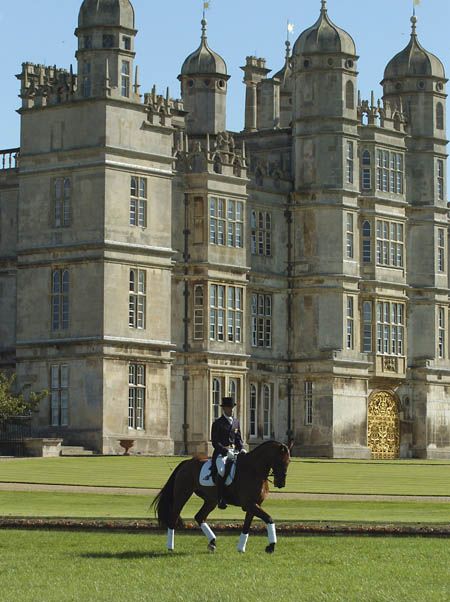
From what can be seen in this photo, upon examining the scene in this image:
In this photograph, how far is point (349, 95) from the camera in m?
75.3

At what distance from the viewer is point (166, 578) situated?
79.1ft

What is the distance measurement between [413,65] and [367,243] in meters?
9.41

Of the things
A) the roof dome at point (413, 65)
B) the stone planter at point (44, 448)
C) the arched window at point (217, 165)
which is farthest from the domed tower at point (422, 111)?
the stone planter at point (44, 448)

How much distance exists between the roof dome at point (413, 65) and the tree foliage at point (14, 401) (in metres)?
24.7

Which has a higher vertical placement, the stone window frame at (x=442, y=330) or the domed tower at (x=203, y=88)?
the domed tower at (x=203, y=88)

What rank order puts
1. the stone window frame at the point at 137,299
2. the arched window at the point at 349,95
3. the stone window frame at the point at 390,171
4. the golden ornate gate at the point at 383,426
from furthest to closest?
the stone window frame at the point at 390,171 < the golden ornate gate at the point at 383,426 < the arched window at the point at 349,95 < the stone window frame at the point at 137,299

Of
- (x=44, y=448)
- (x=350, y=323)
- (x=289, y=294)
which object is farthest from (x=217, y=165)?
(x=44, y=448)

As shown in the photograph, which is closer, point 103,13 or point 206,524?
point 206,524

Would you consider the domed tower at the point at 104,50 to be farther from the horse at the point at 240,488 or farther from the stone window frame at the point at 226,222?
the horse at the point at 240,488

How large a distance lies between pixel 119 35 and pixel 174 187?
650 cm

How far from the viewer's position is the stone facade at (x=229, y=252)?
65.6m

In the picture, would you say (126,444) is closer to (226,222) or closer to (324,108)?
(226,222)

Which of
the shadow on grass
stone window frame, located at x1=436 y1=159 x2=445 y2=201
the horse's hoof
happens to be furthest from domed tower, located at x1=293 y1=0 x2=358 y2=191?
the shadow on grass

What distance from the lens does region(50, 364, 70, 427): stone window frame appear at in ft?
214
